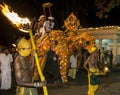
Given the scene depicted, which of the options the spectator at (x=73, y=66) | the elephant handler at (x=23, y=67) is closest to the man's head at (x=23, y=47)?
the elephant handler at (x=23, y=67)

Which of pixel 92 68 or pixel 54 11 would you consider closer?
pixel 92 68

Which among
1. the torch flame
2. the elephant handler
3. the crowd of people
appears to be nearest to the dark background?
the crowd of people

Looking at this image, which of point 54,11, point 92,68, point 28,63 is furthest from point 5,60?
point 54,11

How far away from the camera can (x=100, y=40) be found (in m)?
33.3

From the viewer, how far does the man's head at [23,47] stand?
6691mm

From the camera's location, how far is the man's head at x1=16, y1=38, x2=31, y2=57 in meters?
6.69

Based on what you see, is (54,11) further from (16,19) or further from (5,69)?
(16,19)

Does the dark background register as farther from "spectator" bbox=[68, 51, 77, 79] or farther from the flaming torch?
the flaming torch

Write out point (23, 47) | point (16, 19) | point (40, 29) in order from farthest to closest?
point (40, 29), point (23, 47), point (16, 19)

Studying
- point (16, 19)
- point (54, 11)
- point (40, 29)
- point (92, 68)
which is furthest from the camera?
point (54, 11)

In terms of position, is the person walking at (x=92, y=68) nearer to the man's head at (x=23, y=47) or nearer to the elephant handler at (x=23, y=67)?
the elephant handler at (x=23, y=67)

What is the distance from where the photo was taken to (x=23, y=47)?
6688mm

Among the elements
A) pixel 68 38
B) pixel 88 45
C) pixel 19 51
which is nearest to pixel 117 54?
pixel 68 38

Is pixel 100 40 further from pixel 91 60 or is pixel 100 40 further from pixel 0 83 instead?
pixel 91 60
